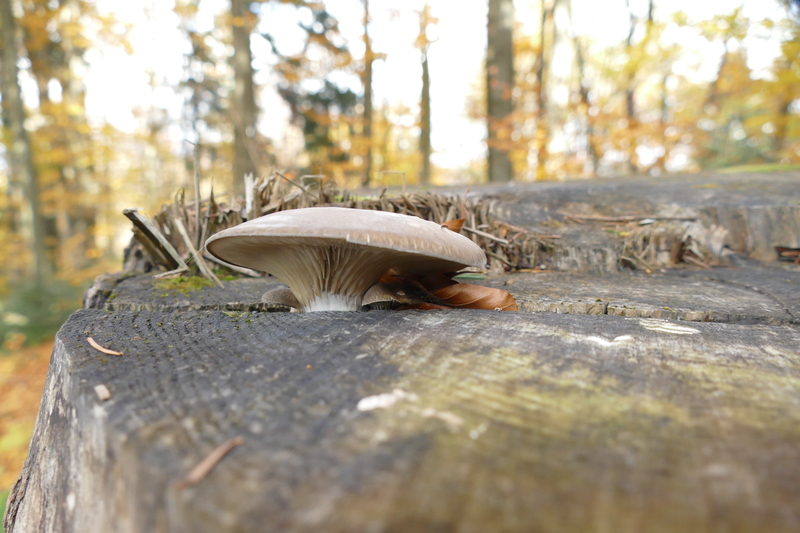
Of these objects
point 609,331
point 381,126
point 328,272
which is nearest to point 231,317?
point 328,272

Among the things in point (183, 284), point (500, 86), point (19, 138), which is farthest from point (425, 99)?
point (183, 284)

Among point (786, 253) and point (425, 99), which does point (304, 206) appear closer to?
point (786, 253)

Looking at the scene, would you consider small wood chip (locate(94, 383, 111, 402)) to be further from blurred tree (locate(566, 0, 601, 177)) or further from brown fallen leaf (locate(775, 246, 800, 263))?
blurred tree (locate(566, 0, 601, 177))

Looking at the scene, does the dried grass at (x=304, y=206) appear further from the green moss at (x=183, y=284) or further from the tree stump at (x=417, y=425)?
the tree stump at (x=417, y=425)

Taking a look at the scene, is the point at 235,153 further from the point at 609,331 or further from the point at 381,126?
the point at 609,331

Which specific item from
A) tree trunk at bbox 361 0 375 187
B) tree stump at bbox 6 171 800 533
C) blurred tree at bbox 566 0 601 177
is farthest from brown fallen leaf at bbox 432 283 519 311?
tree trunk at bbox 361 0 375 187
